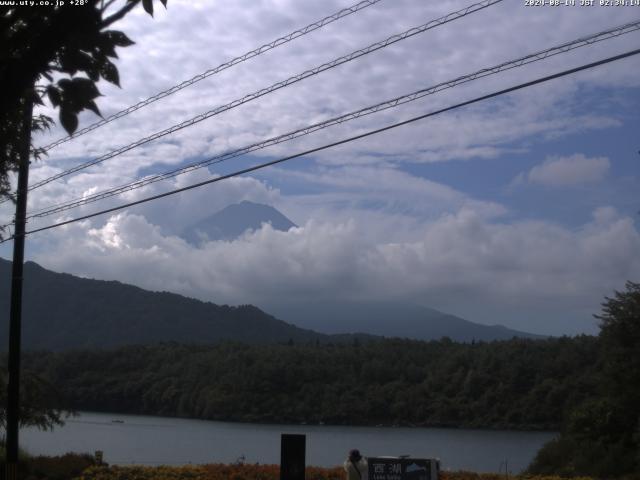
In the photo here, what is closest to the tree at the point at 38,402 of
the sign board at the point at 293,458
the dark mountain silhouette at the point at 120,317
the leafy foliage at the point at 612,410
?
the sign board at the point at 293,458

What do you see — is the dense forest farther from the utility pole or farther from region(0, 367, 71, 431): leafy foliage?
the utility pole

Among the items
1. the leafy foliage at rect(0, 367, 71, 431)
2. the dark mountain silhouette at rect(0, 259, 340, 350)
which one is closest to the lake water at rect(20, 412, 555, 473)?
the leafy foliage at rect(0, 367, 71, 431)

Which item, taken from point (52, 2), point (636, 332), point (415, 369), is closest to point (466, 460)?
point (636, 332)

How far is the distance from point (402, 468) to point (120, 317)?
103 meters

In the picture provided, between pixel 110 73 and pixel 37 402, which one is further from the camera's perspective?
pixel 37 402

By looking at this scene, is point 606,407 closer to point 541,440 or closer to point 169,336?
point 541,440

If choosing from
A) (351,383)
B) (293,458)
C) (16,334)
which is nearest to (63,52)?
(293,458)

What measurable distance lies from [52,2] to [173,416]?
49.2 metres

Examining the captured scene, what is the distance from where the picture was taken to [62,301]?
106 meters

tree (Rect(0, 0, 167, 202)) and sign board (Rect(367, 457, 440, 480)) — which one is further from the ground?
tree (Rect(0, 0, 167, 202))

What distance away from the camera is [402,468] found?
1498 cm

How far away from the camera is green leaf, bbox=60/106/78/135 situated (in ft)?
15.3

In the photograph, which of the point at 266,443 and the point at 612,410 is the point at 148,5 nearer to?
the point at 612,410

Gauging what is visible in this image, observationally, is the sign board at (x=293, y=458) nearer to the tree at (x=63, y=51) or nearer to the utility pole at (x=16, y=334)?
the utility pole at (x=16, y=334)
